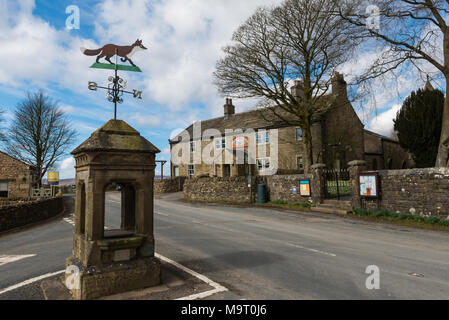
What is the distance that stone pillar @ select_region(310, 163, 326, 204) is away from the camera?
1762cm

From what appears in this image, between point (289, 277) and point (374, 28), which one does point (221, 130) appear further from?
point (289, 277)

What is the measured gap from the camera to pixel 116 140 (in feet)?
16.2

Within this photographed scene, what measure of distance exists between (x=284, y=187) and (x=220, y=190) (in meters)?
6.16

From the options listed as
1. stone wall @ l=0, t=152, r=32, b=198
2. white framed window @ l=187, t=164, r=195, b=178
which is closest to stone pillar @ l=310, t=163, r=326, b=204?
white framed window @ l=187, t=164, r=195, b=178

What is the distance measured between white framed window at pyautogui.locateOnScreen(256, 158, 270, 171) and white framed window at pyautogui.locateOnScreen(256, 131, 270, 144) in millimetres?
2070

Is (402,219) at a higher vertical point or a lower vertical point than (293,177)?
lower

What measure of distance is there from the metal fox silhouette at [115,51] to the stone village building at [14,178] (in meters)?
27.9

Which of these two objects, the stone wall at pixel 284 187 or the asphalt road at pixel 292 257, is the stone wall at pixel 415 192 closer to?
the asphalt road at pixel 292 257

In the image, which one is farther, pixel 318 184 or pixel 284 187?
pixel 284 187

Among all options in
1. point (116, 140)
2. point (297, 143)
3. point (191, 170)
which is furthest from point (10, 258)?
point (191, 170)

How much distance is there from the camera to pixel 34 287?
5035 millimetres

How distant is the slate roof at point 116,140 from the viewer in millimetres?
4707

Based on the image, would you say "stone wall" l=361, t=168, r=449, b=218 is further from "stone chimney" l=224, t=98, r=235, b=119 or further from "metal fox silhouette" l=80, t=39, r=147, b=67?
"stone chimney" l=224, t=98, r=235, b=119

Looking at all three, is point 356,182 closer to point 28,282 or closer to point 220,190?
point 220,190
